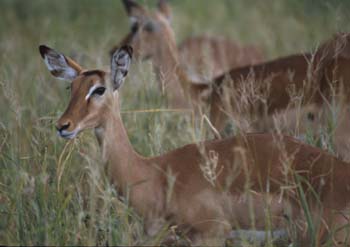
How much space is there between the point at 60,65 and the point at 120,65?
0.39 m

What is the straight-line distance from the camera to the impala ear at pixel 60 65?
5570 millimetres

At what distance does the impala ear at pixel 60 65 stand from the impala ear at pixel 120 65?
25 centimetres

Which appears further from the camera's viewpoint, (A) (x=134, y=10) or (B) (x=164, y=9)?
(B) (x=164, y=9)

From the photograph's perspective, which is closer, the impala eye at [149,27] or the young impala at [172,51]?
the young impala at [172,51]

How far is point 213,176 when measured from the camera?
5129 millimetres

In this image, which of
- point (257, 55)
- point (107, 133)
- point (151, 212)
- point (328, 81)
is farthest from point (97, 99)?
point (257, 55)

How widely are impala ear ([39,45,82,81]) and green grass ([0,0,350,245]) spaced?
0.29m

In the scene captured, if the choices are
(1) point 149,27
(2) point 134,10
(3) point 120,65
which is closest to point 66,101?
(3) point 120,65

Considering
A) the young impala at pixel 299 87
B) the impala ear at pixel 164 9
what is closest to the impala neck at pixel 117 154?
the young impala at pixel 299 87

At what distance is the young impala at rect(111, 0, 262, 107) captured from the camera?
26.8 ft

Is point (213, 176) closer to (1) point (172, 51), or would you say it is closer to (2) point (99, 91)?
(2) point (99, 91)

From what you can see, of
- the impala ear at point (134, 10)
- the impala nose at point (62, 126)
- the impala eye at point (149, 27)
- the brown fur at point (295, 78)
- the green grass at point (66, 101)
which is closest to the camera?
the green grass at point (66, 101)

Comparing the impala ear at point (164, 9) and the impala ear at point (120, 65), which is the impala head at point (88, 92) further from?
the impala ear at point (164, 9)

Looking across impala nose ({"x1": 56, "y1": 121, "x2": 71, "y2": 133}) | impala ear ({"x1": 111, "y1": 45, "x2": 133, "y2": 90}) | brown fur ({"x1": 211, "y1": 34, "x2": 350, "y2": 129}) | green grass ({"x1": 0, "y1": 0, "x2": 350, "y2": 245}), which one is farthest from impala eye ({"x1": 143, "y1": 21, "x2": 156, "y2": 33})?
impala nose ({"x1": 56, "y1": 121, "x2": 71, "y2": 133})
